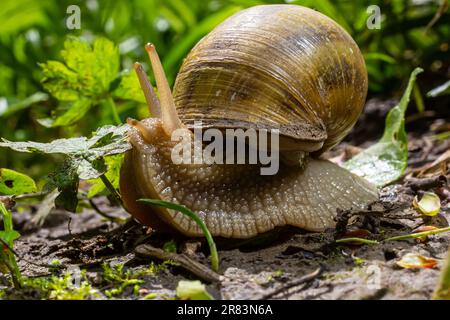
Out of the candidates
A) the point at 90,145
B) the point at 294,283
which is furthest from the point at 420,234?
the point at 90,145

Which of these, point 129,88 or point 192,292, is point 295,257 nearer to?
point 192,292

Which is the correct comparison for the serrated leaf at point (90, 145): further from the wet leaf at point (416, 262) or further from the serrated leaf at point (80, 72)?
the wet leaf at point (416, 262)

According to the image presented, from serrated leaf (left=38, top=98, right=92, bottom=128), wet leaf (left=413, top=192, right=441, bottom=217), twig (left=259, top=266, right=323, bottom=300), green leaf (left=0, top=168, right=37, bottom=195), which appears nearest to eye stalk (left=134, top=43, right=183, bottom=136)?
green leaf (left=0, top=168, right=37, bottom=195)

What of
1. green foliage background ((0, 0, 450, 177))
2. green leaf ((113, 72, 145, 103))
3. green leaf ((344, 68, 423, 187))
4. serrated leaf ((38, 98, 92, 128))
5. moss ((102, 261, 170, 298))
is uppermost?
green foliage background ((0, 0, 450, 177))

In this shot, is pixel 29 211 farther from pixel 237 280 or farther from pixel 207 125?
pixel 237 280

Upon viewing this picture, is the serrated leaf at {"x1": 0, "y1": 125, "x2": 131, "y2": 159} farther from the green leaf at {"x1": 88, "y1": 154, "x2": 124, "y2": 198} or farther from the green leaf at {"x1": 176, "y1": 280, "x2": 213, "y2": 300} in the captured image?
the green leaf at {"x1": 176, "y1": 280, "x2": 213, "y2": 300}

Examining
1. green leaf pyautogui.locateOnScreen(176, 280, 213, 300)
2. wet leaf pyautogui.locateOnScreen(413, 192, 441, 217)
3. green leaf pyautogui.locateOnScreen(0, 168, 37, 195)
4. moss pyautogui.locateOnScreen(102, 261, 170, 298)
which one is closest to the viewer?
green leaf pyautogui.locateOnScreen(176, 280, 213, 300)
